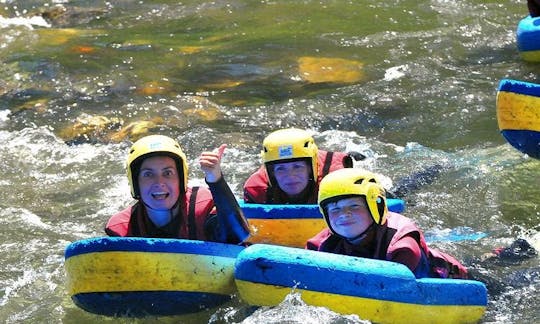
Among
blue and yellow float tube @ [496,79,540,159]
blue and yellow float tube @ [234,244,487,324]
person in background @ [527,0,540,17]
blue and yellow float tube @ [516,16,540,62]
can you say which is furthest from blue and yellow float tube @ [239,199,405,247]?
person in background @ [527,0,540,17]

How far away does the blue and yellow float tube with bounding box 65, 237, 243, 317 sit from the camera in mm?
5652

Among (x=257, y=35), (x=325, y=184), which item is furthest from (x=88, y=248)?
(x=257, y=35)

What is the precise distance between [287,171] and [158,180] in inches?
65.2

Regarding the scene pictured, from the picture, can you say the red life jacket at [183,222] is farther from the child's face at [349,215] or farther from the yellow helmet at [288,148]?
the yellow helmet at [288,148]

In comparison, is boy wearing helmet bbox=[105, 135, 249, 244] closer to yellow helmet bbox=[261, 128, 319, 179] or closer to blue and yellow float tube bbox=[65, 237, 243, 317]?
blue and yellow float tube bbox=[65, 237, 243, 317]

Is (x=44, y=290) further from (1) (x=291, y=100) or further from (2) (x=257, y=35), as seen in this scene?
(2) (x=257, y=35)

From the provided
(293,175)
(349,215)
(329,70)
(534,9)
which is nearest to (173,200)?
(349,215)

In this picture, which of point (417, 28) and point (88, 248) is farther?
point (417, 28)

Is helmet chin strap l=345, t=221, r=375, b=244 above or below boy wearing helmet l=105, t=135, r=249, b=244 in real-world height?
below

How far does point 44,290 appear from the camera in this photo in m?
7.21

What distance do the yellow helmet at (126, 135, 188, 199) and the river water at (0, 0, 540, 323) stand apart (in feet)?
3.06

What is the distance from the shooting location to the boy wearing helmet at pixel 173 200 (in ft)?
19.2

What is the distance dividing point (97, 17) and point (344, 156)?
33.5 ft

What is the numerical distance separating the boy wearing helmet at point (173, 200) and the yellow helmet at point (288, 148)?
115cm
